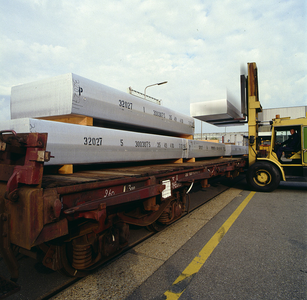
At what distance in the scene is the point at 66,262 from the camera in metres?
2.20

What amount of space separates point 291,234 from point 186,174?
1.94m

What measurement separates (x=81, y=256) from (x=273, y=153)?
23.6ft

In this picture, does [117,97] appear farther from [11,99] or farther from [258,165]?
[258,165]

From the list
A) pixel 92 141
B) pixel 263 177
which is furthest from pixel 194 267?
pixel 263 177

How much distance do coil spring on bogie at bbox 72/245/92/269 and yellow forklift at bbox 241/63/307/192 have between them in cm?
634

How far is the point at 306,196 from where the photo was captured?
6.48 meters

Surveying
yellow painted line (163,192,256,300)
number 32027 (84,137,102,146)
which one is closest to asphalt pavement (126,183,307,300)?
yellow painted line (163,192,256,300)

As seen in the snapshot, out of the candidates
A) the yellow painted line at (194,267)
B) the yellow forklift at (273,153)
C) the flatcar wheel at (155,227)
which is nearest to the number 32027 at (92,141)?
the flatcar wheel at (155,227)

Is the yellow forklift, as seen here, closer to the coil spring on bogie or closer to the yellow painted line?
the yellow painted line

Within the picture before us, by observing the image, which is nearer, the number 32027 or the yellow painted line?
the yellow painted line

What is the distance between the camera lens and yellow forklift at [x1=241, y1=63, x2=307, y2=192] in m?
7.00

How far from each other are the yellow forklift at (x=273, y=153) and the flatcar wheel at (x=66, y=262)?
6.35m

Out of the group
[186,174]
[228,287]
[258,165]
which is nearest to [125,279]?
[228,287]

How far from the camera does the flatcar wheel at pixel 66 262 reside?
83.9 inches
